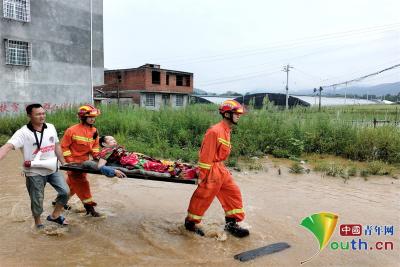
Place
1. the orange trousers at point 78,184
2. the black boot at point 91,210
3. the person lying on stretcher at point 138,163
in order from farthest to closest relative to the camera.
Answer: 1. the black boot at point 91,210
2. the orange trousers at point 78,184
3. the person lying on stretcher at point 138,163

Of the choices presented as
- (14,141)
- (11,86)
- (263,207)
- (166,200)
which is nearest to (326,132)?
(263,207)

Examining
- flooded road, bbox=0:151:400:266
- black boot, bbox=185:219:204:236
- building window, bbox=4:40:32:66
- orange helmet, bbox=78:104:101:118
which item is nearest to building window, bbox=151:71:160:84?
building window, bbox=4:40:32:66

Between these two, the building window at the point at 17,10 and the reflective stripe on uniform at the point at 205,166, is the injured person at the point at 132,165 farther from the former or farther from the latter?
the building window at the point at 17,10

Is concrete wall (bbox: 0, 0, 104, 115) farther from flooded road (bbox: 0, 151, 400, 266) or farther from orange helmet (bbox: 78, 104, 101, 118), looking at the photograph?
orange helmet (bbox: 78, 104, 101, 118)

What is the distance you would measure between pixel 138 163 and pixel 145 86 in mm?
30664

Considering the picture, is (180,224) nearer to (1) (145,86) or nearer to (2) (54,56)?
(2) (54,56)

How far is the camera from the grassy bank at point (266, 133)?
Result: 33.7 ft

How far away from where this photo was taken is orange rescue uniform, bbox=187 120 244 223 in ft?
15.3

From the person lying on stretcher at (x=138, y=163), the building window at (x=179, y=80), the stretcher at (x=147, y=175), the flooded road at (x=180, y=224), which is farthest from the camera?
the building window at (x=179, y=80)

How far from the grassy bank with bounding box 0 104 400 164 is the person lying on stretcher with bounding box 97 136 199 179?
15.4 ft

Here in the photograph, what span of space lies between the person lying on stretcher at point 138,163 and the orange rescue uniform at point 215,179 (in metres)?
0.23

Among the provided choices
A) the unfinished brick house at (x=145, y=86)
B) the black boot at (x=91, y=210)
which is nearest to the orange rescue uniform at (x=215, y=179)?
the black boot at (x=91, y=210)

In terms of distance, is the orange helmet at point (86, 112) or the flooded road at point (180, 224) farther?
the orange helmet at point (86, 112)

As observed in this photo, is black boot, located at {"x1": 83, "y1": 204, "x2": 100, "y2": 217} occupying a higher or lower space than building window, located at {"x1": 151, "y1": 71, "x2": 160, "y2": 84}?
lower
